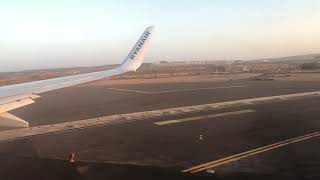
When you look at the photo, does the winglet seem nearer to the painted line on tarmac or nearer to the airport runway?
the airport runway

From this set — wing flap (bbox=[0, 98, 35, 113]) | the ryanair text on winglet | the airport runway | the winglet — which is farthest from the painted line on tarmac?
wing flap (bbox=[0, 98, 35, 113])

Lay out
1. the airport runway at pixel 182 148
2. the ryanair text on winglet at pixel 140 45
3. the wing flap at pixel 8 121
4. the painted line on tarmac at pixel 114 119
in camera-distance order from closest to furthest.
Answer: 1. the airport runway at pixel 182 148
2. the wing flap at pixel 8 121
3. the ryanair text on winglet at pixel 140 45
4. the painted line on tarmac at pixel 114 119

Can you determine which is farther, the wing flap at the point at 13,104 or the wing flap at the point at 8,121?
the wing flap at the point at 8,121

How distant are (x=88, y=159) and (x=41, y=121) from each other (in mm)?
10680

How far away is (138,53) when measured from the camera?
19000mm

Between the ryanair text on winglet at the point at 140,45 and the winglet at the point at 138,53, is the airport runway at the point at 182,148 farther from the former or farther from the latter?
the ryanair text on winglet at the point at 140,45

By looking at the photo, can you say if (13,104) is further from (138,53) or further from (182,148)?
(138,53)

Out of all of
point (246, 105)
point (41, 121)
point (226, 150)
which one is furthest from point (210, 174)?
point (246, 105)

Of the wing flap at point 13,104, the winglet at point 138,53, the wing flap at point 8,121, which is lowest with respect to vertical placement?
the wing flap at point 8,121

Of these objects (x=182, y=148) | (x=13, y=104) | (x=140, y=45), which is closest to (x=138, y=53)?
(x=140, y=45)

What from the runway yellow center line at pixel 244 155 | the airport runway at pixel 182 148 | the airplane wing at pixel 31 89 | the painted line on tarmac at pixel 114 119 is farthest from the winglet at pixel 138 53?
the runway yellow center line at pixel 244 155

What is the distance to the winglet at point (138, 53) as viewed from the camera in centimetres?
1867

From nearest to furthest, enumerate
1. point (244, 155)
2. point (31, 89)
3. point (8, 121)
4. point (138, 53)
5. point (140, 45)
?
point (8, 121)
point (244, 155)
point (31, 89)
point (140, 45)
point (138, 53)

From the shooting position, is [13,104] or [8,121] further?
[8,121]
